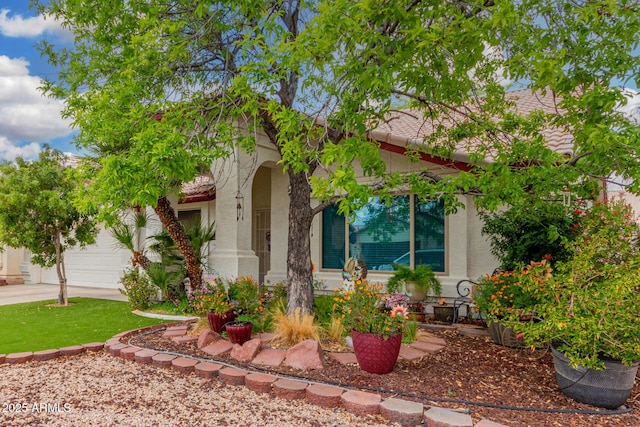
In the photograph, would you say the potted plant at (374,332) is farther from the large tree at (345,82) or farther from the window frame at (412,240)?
the window frame at (412,240)

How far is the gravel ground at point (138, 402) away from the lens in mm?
3588

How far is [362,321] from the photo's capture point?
15.5 feet

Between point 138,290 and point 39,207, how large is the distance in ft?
9.98

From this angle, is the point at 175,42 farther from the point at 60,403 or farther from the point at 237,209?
the point at 60,403

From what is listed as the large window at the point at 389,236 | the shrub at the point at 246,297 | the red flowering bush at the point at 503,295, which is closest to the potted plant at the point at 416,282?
the large window at the point at 389,236

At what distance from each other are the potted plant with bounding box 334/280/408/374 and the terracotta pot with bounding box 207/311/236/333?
2157mm

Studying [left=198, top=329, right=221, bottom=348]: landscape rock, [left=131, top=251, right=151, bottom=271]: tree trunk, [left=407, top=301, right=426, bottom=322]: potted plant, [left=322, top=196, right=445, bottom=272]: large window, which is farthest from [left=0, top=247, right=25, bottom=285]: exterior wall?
[left=407, top=301, right=426, bottom=322]: potted plant

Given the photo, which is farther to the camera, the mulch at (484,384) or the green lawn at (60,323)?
the green lawn at (60,323)

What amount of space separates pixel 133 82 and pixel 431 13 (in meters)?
3.90

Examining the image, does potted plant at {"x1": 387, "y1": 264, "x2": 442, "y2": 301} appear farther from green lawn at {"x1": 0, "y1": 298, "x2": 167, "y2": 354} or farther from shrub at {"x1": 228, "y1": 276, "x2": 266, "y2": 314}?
green lawn at {"x1": 0, "y1": 298, "x2": 167, "y2": 354}

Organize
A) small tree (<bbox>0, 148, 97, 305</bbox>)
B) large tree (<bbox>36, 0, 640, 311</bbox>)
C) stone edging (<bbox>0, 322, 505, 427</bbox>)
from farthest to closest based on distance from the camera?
small tree (<bbox>0, 148, 97, 305</bbox>)
large tree (<bbox>36, 0, 640, 311</bbox>)
stone edging (<bbox>0, 322, 505, 427</bbox>)

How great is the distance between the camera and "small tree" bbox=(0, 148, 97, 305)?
29.0 ft

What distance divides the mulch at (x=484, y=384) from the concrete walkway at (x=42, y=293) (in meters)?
7.22

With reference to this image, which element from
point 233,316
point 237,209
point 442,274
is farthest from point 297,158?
point 442,274
